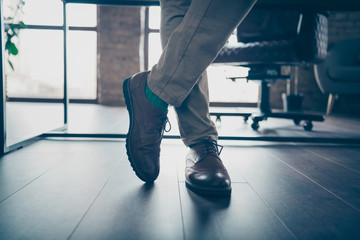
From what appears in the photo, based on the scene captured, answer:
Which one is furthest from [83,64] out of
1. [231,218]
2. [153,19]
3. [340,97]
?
[231,218]

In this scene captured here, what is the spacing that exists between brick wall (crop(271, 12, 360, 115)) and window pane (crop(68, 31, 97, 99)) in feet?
9.15

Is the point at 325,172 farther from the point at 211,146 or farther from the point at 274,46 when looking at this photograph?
the point at 274,46

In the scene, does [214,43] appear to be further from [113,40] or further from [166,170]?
[113,40]

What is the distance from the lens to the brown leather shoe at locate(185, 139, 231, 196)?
64 cm

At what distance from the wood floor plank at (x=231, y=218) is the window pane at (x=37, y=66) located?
4155 mm

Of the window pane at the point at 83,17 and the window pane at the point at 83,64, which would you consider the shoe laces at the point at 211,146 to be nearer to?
the window pane at the point at 83,64

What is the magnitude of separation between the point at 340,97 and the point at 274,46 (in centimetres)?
280

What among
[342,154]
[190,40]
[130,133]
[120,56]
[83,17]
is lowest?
[342,154]

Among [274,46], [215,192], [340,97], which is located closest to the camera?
[215,192]

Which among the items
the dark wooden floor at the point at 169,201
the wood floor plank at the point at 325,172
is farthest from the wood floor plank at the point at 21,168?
the wood floor plank at the point at 325,172

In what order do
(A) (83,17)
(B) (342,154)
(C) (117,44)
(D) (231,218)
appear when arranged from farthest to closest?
1. (A) (83,17)
2. (C) (117,44)
3. (B) (342,154)
4. (D) (231,218)

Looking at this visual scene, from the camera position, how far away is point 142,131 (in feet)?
2.36

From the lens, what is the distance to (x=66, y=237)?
44cm

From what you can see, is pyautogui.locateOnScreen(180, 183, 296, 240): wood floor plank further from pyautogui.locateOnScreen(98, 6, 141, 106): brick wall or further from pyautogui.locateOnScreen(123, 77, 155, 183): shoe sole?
pyautogui.locateOnScreen(98, 6, 141, 106): brick wall
